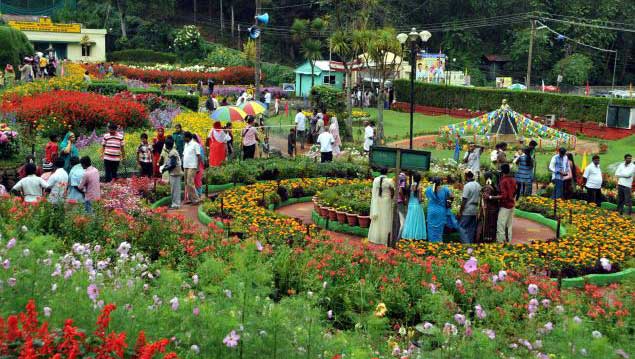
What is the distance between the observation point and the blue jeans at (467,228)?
41.8ft

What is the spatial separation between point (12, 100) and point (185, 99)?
8.24 metres

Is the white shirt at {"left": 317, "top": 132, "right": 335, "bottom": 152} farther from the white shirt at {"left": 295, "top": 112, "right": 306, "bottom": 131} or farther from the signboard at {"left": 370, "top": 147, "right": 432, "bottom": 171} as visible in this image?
the signboard at {"left": 370, "top": 147, "right": 432, "bottom": 171}

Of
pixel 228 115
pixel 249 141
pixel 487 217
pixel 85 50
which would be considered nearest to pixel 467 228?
pixel 487 217

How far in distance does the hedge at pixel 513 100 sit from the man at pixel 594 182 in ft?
61.4

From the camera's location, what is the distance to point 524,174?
16688 millimetres

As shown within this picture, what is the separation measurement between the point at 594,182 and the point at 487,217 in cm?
429

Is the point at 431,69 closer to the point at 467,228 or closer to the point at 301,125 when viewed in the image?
the point at 301,125

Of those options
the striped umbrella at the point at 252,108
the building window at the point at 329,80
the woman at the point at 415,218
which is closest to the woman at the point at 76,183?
the woman at the point at 415,218

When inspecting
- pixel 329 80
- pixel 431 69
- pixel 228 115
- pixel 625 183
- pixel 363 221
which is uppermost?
pixel 431 69

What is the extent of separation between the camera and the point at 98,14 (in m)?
59.4

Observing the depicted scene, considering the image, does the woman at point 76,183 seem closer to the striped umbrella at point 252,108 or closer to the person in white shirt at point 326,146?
the person in white shirt at point 326,146

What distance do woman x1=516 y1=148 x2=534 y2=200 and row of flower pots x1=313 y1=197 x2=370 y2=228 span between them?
4.42 m

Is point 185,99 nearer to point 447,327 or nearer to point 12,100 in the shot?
point 12,100

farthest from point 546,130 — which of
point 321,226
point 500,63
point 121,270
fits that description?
point 500,63
